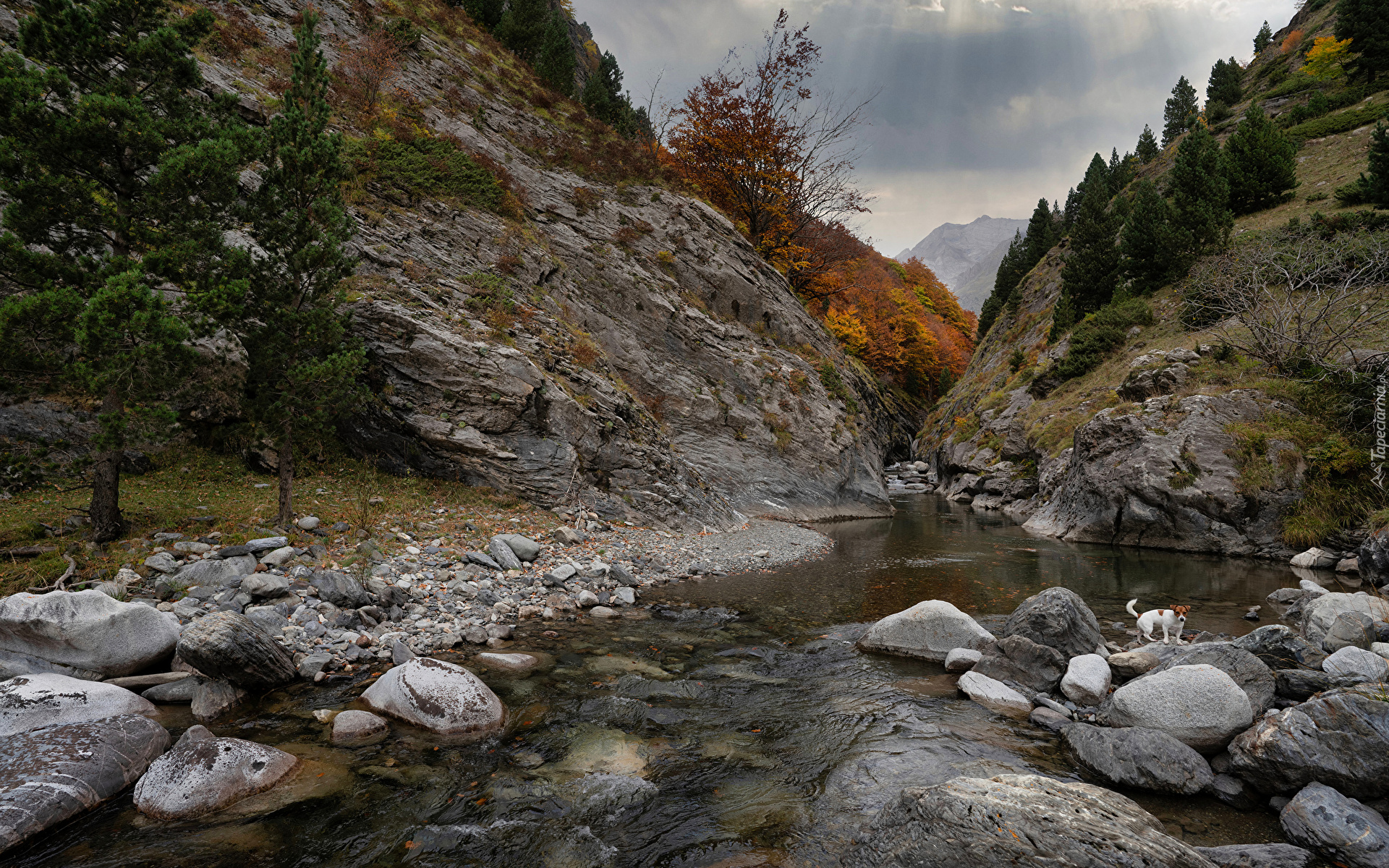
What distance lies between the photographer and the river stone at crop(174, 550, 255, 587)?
321 inches

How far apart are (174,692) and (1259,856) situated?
10254 mm

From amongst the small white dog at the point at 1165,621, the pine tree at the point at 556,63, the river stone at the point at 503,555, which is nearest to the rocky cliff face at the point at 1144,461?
the small white dog at the point at 1165,621

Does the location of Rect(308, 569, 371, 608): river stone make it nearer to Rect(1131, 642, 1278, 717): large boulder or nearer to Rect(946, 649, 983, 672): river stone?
Rect(946, 649, 983, 672): river stone

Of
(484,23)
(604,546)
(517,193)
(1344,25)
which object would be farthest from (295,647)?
(1344,25)

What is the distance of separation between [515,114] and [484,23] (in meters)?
12.2

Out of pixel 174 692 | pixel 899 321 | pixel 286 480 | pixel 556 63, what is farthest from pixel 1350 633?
pixel 899 321

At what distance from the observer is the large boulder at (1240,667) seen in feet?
19.7

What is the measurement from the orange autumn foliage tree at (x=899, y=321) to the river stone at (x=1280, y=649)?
36.5 m

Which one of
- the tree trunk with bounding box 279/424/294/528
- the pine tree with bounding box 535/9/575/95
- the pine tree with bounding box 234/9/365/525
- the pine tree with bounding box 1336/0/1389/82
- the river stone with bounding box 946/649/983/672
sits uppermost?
the pine tree with bounding box 1336/0/1389/82

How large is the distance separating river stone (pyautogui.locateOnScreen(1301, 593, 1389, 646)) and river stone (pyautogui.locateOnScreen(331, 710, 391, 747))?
1222 cm

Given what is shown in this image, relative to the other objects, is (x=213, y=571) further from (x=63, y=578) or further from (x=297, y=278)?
(x=297, y=278)

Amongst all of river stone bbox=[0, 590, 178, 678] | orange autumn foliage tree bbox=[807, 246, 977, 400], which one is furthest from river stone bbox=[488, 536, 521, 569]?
orange autumn foliage tree bbox=[807, 246, 977, 400]

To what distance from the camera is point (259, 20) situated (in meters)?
23.0

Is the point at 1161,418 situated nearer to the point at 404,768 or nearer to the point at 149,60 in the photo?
the point at 404,768
